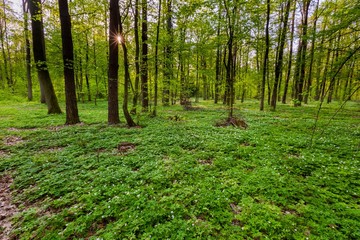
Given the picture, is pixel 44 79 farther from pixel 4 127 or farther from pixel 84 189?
pixel 84 189

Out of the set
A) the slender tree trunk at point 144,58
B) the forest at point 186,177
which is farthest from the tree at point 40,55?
the slender tree trunk at point 144,58

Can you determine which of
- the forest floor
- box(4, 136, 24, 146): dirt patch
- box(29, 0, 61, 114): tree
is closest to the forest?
the forest floor

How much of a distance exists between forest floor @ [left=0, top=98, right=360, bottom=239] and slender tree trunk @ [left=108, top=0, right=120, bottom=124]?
2.61m

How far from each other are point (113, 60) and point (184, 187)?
7086 mm

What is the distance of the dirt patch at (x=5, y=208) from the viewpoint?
9.25ft

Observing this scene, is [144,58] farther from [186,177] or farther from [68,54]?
[186,177]

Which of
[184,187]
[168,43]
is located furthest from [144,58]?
[184,187]

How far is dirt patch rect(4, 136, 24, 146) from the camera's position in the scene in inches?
253

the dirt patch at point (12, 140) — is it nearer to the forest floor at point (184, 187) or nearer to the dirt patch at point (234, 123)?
the forest floor at point (184, 187)

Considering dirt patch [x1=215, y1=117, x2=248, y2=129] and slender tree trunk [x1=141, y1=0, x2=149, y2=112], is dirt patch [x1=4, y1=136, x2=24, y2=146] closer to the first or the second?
slender tree trunk [x1=141, y1=0, x2=149, y2=112]

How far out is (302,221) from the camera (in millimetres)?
2691

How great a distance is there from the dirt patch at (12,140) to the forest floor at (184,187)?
6 centimetres

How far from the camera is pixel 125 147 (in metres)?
5.98

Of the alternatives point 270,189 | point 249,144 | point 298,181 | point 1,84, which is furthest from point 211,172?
point 1,84
